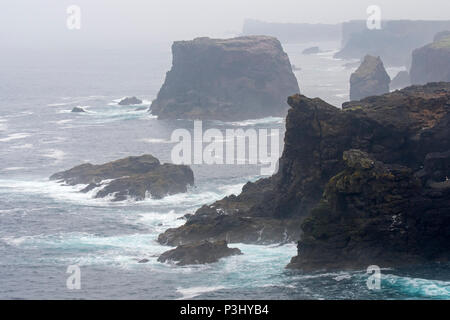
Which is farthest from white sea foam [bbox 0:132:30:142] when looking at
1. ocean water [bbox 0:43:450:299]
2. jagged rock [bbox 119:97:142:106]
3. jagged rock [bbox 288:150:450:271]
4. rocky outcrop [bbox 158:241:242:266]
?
jagged rock [bbox 288:150:450:271]

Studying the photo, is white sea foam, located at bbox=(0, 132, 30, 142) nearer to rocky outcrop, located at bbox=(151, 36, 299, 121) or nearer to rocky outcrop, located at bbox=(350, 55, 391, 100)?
rocky outcrop, located at bbox=(151, 36, 299, 121)

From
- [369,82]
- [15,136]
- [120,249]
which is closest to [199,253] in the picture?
[120,249]

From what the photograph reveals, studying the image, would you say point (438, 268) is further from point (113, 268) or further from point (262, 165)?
point (262, 165)

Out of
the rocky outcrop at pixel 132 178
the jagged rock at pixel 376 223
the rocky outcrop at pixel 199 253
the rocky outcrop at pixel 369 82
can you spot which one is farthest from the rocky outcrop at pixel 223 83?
the jagged rock at pixel 376 223

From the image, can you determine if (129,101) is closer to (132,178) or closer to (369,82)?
(369,82)

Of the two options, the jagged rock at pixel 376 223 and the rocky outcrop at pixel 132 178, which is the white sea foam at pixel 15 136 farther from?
the jagged rock at pixel 376 223
